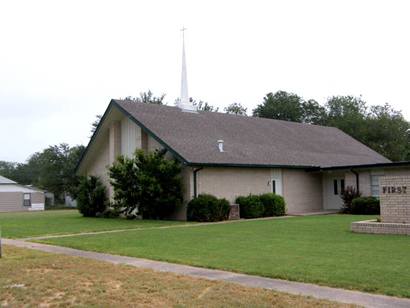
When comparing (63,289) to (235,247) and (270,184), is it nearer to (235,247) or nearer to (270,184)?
(235,247)

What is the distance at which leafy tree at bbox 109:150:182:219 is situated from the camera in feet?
81.4

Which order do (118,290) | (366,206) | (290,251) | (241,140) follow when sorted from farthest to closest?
(241,140), (366,206), (290,251), (118,290)

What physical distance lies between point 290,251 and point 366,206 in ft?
55.3

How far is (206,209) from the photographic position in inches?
954

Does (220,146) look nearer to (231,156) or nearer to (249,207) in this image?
(231,156)

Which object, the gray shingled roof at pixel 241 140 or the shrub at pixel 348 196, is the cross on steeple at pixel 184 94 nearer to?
the gray shingled roof at pixel 241 140

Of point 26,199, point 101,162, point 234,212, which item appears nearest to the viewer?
point 234,212

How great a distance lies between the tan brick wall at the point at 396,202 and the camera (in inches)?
644

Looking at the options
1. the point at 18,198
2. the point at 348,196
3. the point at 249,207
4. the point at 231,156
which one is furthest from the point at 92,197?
the point at 18,198

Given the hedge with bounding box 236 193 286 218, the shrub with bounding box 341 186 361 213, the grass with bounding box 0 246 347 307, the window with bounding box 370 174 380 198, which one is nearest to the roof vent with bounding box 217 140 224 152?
the hedge with bounding box 236 193 286 218

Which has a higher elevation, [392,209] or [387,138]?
[387,138]

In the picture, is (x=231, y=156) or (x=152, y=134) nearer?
(x=152, y=134)

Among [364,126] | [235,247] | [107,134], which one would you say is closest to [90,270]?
[235,247]

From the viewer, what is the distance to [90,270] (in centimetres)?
1002
